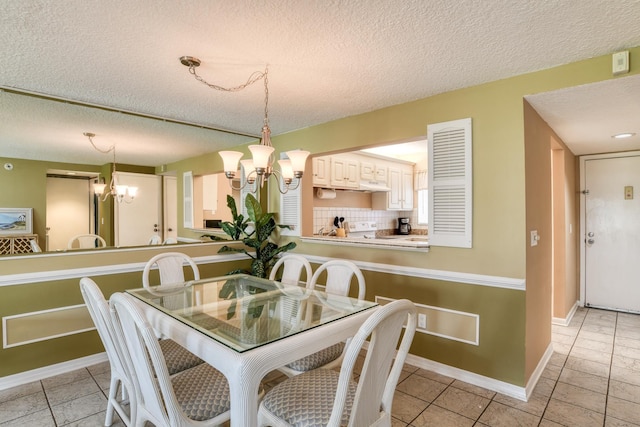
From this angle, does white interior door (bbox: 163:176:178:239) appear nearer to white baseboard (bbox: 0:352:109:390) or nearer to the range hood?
white baseboard (bbox: 0:352:109:390)

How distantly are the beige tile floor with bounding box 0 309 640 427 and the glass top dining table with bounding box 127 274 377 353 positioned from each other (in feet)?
2.61

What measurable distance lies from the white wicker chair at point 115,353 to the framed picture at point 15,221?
7.45 ft

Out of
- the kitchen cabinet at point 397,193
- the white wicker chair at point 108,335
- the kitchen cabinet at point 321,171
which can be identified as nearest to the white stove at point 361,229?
the kitchen cabinet at point 397,193

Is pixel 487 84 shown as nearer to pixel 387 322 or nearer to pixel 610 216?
pixel 387 322

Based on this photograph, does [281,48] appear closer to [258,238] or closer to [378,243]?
[378,243]

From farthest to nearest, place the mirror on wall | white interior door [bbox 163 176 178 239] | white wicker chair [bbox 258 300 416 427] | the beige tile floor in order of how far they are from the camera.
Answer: white interior door [bbox 163 176 178 239]
the mirror on wall
the beige tile floor
white wicker chair [bbox 258 300 416 427]

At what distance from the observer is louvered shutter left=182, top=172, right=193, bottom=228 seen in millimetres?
4457

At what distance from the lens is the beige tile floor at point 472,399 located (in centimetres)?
204

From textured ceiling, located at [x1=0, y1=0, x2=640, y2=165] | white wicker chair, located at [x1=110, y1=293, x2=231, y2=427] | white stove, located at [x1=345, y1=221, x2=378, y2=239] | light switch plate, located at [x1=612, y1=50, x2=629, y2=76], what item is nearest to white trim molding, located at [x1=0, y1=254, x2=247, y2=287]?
textured ceiling, located at [x1=0, y1=0, x2=640, y2=165]

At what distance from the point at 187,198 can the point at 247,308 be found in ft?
9.88

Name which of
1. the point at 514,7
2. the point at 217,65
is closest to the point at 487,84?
the point at 514,7

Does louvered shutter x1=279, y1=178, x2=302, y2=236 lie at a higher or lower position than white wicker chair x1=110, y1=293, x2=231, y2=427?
higher

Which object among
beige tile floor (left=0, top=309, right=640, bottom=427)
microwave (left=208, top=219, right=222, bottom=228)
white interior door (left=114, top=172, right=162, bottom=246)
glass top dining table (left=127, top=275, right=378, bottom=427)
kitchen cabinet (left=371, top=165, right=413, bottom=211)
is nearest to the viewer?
glass top dining table (left=127, top=275, right=378, bottom=427)

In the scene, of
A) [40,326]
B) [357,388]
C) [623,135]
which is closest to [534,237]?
[623,135]
